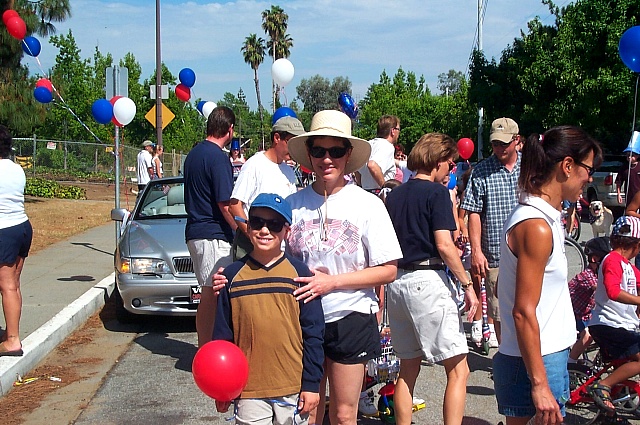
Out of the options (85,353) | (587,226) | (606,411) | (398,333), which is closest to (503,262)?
(398,333)

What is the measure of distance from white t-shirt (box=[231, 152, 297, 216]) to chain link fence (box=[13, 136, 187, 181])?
72.3ft

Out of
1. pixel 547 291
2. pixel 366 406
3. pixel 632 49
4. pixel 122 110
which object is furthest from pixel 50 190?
pixel 547 291

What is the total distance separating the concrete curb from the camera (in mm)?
5764

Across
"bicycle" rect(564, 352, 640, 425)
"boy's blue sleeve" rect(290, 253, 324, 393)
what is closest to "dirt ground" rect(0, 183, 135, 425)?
"boy's blue sleeve" rect(290, 253, 324, 393)

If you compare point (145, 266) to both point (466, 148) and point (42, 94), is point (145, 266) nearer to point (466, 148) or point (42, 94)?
point (466, 148)

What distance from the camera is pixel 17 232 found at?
19.4 ft

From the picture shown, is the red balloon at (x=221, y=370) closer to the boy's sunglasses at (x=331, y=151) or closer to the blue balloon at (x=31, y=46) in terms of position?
the boy's sunglasses at (x=331, y=151)

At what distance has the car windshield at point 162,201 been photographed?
8.77 meters

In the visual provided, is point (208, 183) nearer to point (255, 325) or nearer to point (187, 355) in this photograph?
point (187, 355)

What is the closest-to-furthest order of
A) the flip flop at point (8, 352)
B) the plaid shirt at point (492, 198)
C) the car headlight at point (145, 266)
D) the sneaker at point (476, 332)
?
the plaid shirt at point (492, 198) → the flip flop at point (8, 352) → the sneaker at point (476, 332) → the car headlight at point (145, 266)

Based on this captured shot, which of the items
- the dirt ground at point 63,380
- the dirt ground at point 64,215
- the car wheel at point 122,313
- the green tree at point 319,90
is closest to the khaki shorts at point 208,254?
the dirt ground at point 63,380

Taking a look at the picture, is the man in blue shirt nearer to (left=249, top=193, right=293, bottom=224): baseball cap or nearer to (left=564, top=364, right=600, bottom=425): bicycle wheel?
(left=249, top=193, right=293, bottom=224): baseball cap

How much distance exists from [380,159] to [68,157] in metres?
24.8

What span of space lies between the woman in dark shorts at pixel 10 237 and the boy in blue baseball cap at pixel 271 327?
3457 mm
